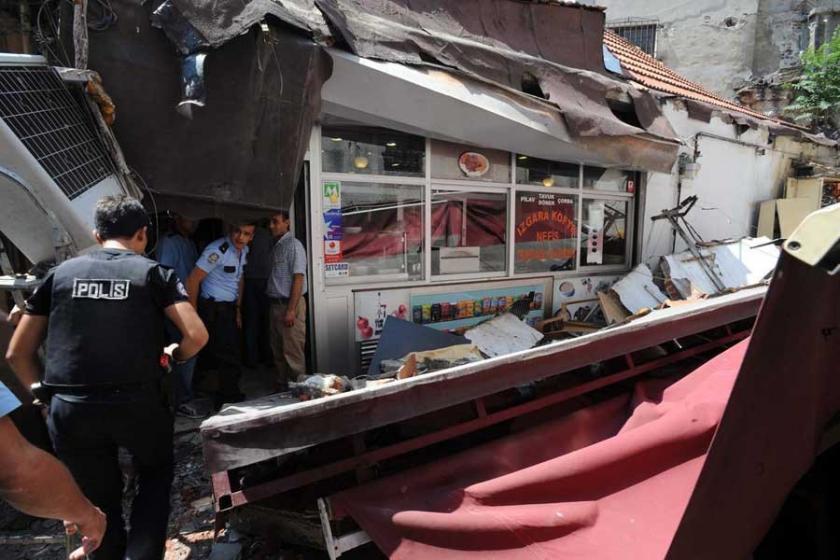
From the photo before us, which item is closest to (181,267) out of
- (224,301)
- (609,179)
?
(224,301)

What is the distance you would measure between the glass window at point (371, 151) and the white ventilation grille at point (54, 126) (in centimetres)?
218

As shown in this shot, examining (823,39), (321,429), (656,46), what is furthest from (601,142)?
(823,39)

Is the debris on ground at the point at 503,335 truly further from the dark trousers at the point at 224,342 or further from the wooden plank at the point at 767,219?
the wooden plank at the point at 767,219

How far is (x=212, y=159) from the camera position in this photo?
3.09 metres

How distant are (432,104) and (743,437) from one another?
395 centimetres

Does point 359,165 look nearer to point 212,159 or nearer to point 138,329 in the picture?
point 212,159

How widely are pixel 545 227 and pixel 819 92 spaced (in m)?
12.9

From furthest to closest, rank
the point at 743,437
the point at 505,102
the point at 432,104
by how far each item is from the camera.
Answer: the point at 505,102
the point at 432,104
the point at 743,437

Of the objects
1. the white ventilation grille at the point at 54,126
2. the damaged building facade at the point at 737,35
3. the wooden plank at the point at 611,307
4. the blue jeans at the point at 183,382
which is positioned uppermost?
the damaged building facade at the point at 737,35

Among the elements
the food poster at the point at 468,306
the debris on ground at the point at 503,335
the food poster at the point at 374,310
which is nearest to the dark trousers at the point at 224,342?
the food poster at the point at 374,310

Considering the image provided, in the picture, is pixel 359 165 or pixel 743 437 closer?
pixel 743 437

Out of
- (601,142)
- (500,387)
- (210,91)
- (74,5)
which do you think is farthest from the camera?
(601,142)

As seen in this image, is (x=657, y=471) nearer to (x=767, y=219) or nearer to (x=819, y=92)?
(x=767, y=219)

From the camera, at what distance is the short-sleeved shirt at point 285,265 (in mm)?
4199
